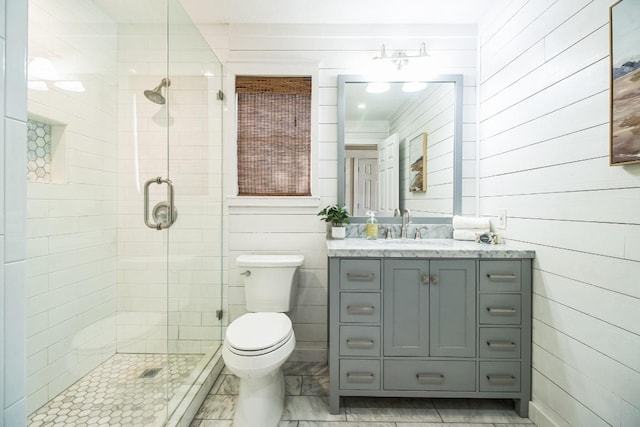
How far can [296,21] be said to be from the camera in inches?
85.7

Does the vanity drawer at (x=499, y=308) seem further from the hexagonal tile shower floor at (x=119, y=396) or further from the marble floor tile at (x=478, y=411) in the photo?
the hexagonal tile shower floor at (x=119, y=396)

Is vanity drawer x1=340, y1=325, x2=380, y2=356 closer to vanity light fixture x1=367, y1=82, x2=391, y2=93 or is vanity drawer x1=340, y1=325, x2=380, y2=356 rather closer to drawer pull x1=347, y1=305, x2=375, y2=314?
drawer pull x1=347, y1=305, x2=375, y2=314

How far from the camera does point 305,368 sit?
2148mm

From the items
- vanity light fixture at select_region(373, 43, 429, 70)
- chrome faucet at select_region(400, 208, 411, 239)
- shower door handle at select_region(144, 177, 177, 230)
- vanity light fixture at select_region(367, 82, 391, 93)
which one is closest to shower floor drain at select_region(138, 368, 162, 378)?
shower door handle at select_region(144, 177, 177, 230)

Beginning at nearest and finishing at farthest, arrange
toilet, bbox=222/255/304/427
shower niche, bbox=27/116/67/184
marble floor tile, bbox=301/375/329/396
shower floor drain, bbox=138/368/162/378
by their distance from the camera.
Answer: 1. shower niche, bbox=27/116/67/184
2. toilet, bbox=222/255/304/427
3. shower floor drain, bbox=138/368/162/378
4. marble floor tile, bbox=301/375/329/396

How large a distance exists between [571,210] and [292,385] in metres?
1.81


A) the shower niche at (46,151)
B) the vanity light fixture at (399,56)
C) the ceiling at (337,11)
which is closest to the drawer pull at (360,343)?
the shower niche at (46,151)

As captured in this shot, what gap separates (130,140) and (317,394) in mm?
1799

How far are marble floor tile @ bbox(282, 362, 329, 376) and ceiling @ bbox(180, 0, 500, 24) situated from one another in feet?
8.12

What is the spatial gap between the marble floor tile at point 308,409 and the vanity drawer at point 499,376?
79 centimetres

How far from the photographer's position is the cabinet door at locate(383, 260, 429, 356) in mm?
1635

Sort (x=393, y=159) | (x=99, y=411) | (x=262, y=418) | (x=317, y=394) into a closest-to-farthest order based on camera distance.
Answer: (x=99, y=411), (x=262, y=418), (x=317, y=394), (x=393, y=159)

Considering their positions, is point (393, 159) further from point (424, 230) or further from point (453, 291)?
point (453, 291)

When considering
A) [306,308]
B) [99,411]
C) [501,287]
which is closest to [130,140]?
[99,411]
